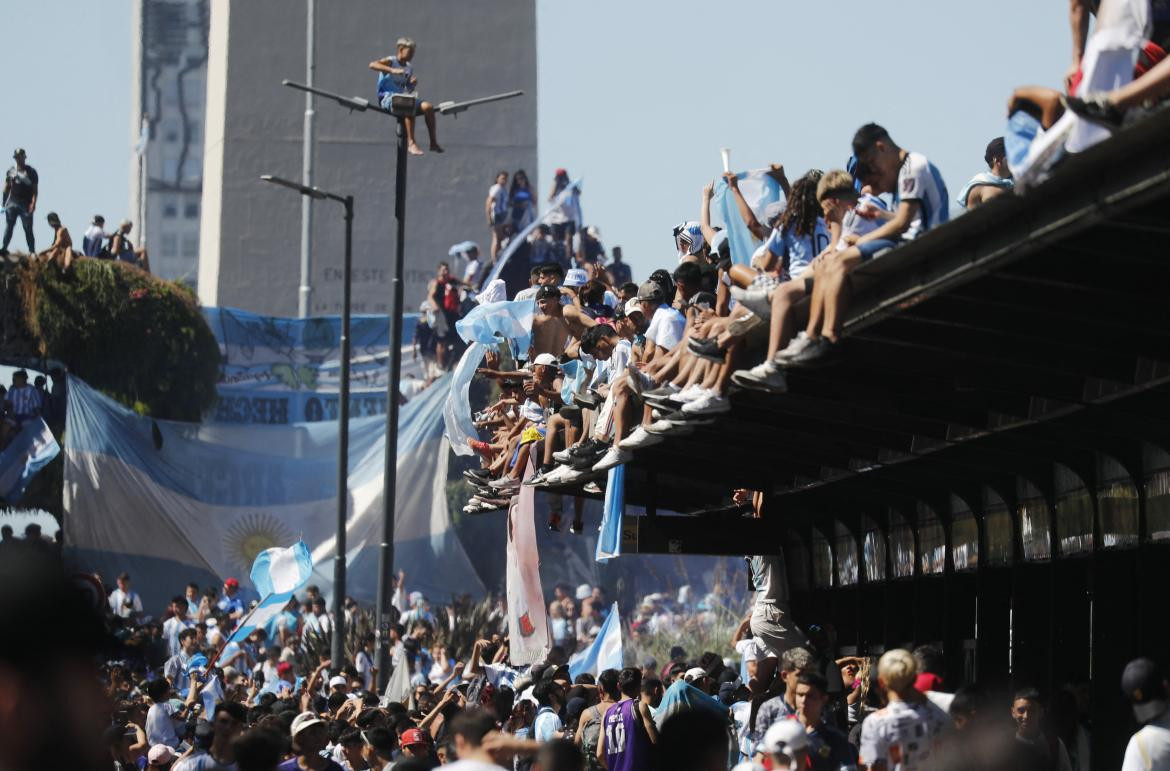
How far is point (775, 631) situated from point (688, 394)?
3928 mm

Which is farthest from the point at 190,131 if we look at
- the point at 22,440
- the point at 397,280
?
the point at 397,280

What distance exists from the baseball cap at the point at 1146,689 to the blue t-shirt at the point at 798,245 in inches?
174

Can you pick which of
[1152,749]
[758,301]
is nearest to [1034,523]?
[758,301]

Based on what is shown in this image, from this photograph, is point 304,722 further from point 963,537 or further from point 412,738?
point 963,537

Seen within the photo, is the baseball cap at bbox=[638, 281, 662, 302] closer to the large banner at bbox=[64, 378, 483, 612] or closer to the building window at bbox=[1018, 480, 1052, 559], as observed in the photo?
the building window at bbox=[1018, 480, 1052, 559]

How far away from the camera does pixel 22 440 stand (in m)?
46.9

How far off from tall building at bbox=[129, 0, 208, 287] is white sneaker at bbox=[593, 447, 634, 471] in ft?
347

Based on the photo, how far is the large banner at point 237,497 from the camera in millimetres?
46531

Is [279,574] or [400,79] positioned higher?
[400,79]

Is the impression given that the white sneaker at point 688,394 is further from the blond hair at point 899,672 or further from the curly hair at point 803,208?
the blond hair at point 899,672

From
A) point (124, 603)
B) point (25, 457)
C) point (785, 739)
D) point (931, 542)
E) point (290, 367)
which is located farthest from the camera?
point (290, 367)

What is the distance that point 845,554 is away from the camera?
18891mm

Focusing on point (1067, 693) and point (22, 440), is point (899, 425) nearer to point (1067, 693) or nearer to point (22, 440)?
point (1067, 693)

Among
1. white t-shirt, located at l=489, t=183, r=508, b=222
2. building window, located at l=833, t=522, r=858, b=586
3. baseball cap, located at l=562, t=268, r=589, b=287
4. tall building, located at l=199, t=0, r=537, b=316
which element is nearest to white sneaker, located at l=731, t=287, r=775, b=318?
building window, located at l=833, t=522, r=858, b=586
